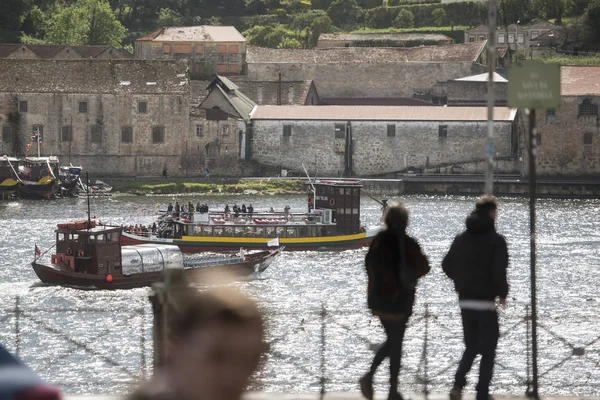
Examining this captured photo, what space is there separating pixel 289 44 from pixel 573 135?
4311cm

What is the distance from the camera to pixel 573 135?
74562 millimetres

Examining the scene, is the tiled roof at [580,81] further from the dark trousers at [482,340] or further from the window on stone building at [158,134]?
the dark trousers at [482,340]

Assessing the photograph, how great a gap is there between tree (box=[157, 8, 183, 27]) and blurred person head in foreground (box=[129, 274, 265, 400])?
114111 millimetres

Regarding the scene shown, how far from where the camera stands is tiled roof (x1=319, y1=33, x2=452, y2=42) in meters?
110

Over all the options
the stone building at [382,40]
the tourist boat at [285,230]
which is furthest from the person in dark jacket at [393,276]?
the stone building at [382,40]

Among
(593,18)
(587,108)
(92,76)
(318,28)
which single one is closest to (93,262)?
(92,76)

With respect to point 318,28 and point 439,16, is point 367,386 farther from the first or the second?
point 439,16

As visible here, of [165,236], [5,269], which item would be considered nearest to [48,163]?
[165,236]

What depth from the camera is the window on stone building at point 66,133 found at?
2945 inches

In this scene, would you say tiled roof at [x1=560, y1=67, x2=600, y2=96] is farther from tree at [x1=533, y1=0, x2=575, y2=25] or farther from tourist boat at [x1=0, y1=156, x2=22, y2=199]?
tree at [x1=533, y1=0, x2=575, y2=25]

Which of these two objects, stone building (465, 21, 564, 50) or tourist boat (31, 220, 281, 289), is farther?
stone building (465, 21, 564, 50)

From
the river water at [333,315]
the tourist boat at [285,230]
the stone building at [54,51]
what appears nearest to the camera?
the river water at [333,315]

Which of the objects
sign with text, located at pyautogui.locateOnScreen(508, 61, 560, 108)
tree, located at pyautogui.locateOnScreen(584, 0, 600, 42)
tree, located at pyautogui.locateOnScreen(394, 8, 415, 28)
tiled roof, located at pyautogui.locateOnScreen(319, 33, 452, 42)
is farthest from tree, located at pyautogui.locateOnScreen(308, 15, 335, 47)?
sign with text, located at pyautogui.locateOnScreen(508, 61, 560, 108)

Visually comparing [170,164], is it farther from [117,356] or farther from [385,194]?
[117,356]
